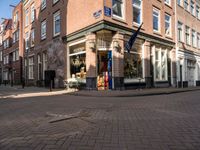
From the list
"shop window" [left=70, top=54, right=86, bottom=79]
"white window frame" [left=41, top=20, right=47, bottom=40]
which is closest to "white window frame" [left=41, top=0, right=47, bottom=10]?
"white window frame" [left=41, top=20, right=47, bottom=40]

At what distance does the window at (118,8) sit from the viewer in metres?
15.9

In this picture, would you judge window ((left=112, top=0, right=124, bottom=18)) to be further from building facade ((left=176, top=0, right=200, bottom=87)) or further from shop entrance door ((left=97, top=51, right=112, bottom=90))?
building facade ((left=176, top=0, right=200, bottom=87))

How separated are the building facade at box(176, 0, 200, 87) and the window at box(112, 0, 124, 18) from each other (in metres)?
9.65

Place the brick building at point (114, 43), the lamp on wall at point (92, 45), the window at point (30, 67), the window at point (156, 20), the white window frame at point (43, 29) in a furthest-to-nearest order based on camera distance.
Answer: the window at point (30, 67) < the white window frame at point (43, 29) < the window at point (156, 20) < the brick building at point (114, 43) < the lamp on wall at point (92, 45)

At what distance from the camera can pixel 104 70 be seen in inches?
633

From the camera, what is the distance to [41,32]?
24.0 metres

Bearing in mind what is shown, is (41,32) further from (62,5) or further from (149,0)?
(149,0)

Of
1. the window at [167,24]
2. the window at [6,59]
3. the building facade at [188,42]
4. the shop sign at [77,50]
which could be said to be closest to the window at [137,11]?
the shop sign at [77,50]

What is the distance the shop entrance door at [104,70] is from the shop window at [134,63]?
5.06 feet

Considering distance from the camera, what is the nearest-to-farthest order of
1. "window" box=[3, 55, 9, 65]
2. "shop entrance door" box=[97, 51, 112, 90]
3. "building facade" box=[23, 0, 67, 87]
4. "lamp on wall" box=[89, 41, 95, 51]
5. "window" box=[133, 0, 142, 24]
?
"lamp on wall" box=[89, 41, 95, 51] < "shop entrance door" box=[97, 51, 112, 90] < "window" box=[133, 0, 142, 24] < "building facade" box=[23, 0, 67, 87] < "window" box=[3, 55, 9, 65]

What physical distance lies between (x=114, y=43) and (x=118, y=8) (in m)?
2.96

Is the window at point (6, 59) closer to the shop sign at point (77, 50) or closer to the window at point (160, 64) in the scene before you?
the shop sign at point (77, 50)

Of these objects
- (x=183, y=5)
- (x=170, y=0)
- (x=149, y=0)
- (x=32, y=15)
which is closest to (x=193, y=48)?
(x=183, y=5)

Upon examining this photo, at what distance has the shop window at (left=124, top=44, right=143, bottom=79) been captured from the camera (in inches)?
661
